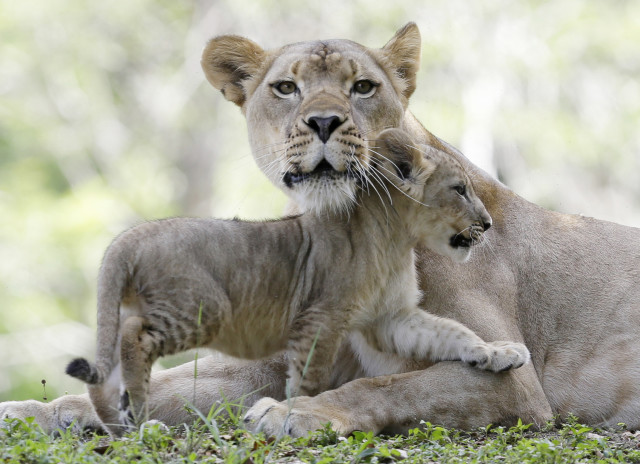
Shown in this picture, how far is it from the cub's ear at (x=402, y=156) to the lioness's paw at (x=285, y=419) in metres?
1.10

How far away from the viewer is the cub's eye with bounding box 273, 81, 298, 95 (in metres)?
4.91

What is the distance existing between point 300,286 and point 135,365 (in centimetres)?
81

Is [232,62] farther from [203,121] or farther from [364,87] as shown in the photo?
Result: [203,121]

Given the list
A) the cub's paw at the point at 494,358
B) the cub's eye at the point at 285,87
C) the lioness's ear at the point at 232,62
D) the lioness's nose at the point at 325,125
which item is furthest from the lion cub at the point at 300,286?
the lioness's ear at the point at 232,62

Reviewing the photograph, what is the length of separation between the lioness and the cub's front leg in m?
0.07

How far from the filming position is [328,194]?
14.4ft

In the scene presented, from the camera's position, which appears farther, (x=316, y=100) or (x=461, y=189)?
(x=461, y=189)

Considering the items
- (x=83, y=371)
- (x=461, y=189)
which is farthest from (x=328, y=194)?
(x=83, y=371)

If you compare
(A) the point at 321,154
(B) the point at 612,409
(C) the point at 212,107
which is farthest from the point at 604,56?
(A) the point at 321,154

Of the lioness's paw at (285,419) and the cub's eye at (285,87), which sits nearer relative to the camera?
the lioness's paw at (285,419)

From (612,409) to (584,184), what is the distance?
10708 mm

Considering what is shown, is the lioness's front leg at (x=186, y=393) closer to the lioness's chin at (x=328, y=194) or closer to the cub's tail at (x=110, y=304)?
the lioness's chin at (x=328, y=194)

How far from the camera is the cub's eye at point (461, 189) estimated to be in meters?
4.73

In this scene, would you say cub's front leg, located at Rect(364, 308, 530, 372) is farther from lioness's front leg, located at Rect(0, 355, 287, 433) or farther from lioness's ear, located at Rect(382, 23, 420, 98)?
lioness's ear, located at Rect(382, 23, 420, 98)
